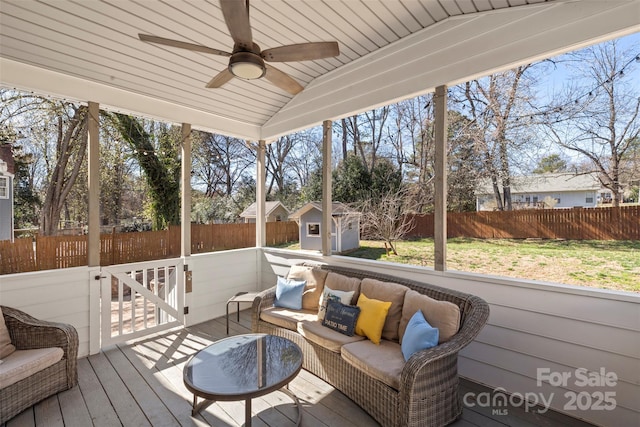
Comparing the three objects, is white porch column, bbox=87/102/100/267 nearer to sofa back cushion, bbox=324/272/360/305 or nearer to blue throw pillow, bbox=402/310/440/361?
sofa back cushion, bbox=324/272/360/305

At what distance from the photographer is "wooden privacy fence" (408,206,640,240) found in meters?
2.87

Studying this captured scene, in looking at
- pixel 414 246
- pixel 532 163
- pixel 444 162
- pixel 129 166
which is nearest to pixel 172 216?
pixel 129 166

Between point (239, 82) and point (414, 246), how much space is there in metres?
3.52

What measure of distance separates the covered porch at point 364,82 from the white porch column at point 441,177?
0.07 ft

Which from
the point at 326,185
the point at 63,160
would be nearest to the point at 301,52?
the point at 326,185

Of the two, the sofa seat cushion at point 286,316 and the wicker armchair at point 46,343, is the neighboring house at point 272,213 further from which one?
the wicker armchair at point 46,343

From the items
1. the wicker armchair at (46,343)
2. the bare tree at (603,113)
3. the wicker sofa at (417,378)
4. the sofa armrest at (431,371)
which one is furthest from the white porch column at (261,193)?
the bare tree at (603,113)

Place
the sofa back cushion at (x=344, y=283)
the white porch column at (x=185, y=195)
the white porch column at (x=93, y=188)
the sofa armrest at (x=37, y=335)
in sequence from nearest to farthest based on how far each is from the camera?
the sofa armrest at (x=37, y=335) < the sofa back cushion at (x=344, y=283) < the white porch column at (x=93, y=188) < the white porch column at (x=185, y=195)

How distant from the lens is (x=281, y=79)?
2.36 metres

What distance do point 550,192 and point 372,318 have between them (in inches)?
117

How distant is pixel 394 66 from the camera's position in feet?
10.6

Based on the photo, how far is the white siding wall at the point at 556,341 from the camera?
2.02 m

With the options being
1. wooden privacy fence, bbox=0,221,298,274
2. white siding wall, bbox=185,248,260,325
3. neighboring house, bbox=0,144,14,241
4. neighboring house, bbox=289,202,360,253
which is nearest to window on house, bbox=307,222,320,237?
neighboring house, bbox=289,202,360,253

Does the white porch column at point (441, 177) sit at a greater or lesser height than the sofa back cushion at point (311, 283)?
greater
